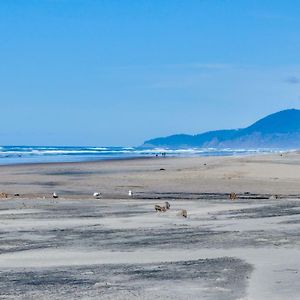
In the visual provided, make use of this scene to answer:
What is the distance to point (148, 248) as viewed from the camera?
13.7 m

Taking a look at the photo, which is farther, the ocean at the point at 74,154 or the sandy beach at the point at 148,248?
the ocean at the point at 74,154

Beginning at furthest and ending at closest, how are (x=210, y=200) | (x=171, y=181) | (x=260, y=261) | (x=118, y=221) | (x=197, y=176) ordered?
(x=197, y=176) < (x=171, y=181) < (x=210, y=200) < (x=118, y=221) < (x=260, y=261)

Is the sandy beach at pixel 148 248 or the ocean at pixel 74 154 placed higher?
the ocean at pixel 74 154

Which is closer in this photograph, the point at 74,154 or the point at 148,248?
the point at 148,248

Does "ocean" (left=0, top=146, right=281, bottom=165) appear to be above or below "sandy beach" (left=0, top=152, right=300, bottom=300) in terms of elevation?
above

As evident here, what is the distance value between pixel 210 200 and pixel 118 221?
764cm

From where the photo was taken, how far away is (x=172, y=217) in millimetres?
19359

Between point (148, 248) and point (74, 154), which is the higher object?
point (74, 154)

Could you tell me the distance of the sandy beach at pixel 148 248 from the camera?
10070mm

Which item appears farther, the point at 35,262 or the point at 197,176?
the point at 197,176

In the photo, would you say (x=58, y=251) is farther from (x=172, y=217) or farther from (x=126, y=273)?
(x=172, y=217)

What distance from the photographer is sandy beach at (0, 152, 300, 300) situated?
10.1 m

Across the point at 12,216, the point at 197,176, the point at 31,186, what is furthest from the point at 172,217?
the point at 197,176

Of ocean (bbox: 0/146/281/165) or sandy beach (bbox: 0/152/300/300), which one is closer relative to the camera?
sandy beach (bbox: 0/152/300/300)
